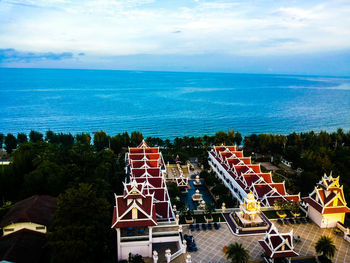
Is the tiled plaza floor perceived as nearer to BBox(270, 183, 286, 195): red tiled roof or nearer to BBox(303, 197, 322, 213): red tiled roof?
BBox(303, 197, 322, 213): red tiled roof

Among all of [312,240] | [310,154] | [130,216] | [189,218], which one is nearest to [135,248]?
[130,216]

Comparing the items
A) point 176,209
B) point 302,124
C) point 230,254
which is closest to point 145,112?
point 302,124

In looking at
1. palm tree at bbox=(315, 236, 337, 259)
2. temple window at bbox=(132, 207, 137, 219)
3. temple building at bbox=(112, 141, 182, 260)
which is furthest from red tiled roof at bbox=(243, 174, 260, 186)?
temple window at bbox=(132, 207, 137, 219)

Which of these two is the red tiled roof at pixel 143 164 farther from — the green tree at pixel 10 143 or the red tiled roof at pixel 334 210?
the green tree at pixel 10 143

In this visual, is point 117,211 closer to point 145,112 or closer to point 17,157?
point 17,157

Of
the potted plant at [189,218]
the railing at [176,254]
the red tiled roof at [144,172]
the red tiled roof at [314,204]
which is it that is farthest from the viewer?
the red tiled roof at [144,172]

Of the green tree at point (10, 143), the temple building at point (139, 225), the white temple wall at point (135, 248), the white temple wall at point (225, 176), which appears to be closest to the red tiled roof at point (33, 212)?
the temple building at point (139, 225)

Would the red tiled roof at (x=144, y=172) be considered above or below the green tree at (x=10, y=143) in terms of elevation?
above
